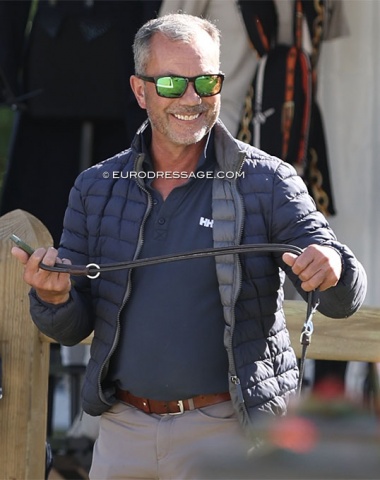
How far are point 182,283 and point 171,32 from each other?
0.70m

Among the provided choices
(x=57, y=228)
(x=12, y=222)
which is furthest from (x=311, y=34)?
(x=12, y=222)

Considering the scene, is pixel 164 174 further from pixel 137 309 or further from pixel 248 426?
pixel 248 426

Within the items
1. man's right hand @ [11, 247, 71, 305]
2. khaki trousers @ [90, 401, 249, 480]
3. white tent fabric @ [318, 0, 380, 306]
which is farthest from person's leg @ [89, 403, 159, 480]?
white tent fabric @ [318, 0, 380, 306]

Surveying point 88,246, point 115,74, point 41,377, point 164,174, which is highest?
point 115,74

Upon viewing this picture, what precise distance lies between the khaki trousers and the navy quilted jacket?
0.24 feet

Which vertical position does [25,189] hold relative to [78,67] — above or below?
below

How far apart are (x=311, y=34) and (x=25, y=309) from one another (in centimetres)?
219

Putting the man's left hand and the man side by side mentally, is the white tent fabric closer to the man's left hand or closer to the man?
the man

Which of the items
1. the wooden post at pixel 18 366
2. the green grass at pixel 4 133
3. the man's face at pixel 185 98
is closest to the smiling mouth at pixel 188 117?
the man's face at pixel 185 98

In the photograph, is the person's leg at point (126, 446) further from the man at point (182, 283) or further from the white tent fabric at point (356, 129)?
the white tent fabric at point (356, 129)

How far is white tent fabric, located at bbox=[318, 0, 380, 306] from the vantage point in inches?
211

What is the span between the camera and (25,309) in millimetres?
3635

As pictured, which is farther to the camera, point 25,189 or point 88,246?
point 25,189

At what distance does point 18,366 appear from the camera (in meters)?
3.63
